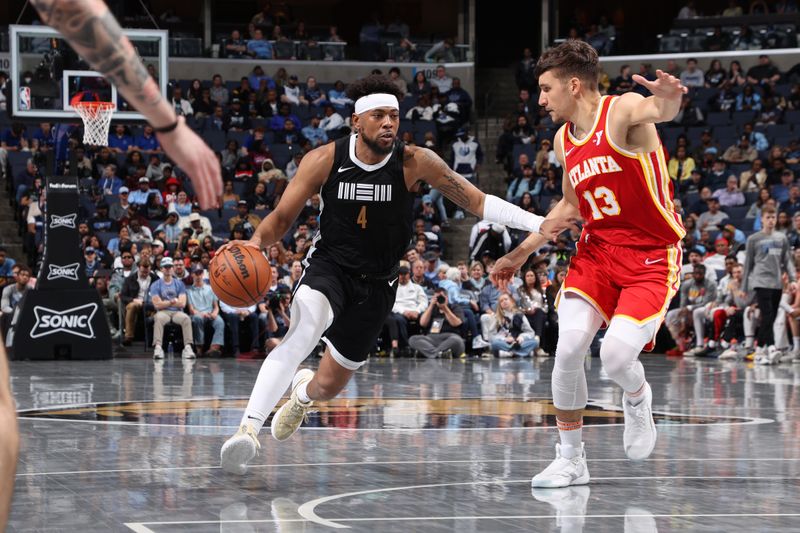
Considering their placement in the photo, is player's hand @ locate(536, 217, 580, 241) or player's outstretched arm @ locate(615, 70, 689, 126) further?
player's hand @ locate(536, 217, 580, 241)

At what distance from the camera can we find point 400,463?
651 centimetres

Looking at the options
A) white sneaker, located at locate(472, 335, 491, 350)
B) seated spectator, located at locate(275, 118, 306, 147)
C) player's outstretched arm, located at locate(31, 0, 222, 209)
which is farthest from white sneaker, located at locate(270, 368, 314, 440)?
seated spectator, located at locate(275, 118, 306, 147)

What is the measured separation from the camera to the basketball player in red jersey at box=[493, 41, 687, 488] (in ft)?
19.1

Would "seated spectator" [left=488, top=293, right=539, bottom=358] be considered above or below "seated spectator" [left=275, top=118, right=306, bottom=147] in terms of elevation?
below

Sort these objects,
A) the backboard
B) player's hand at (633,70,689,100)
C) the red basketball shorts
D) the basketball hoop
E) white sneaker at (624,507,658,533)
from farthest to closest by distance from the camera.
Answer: the backboard
the basketball hoop
the red basketball shorts
player's hand at (633,70,689,100)
white sneaker at (624,507,658,533)

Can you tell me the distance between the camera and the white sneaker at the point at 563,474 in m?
5.74

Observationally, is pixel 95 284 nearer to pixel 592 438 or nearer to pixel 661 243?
pixel 592 438

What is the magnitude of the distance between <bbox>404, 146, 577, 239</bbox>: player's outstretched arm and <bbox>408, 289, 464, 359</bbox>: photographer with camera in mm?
9539

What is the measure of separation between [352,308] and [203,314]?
9.72 meters

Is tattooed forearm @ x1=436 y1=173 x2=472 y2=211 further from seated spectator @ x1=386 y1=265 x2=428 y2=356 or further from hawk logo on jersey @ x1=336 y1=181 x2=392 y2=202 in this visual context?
seated spectator @ x1=386 y1=265 x2=428 y2=356

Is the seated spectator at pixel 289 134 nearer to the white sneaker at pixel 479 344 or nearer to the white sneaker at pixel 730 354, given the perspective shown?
the white sneaker at pixel 479 344

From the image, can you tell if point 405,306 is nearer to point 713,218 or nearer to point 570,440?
point 713,218

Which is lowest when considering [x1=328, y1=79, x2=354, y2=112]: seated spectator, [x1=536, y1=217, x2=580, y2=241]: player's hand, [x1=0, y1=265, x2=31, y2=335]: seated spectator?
[x1=0, y1=265, x2=31, y2=335]: seated spectator

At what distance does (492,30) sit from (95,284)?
595 inches
